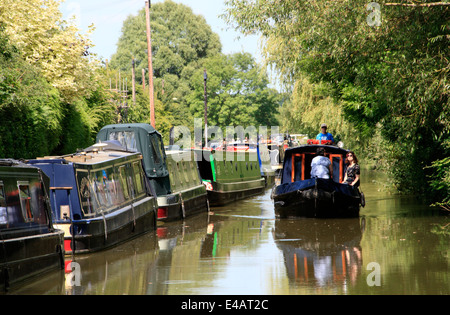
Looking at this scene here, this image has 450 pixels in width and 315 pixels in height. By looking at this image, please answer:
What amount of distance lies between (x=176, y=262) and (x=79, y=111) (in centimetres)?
2129

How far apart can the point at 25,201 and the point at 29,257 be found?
0.86 meters

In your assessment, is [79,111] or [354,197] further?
[79,111]

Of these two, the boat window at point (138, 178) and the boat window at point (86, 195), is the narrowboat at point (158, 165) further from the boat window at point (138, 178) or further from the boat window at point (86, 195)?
the boat window at point (86, 195)

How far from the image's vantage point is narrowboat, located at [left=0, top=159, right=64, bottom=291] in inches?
362

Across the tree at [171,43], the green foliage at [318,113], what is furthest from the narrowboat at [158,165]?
the tree at [171,43]

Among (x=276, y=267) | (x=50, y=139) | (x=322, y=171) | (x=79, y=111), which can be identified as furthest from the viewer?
(x=79, y=111)

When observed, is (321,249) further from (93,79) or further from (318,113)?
(93,79)

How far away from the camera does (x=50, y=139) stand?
26.9m

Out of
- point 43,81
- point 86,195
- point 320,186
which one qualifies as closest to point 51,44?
point 43,81

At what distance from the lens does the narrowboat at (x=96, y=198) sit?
1243 centimetres

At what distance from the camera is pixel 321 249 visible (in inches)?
523

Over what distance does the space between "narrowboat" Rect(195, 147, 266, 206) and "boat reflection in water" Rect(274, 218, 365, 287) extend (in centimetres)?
546
